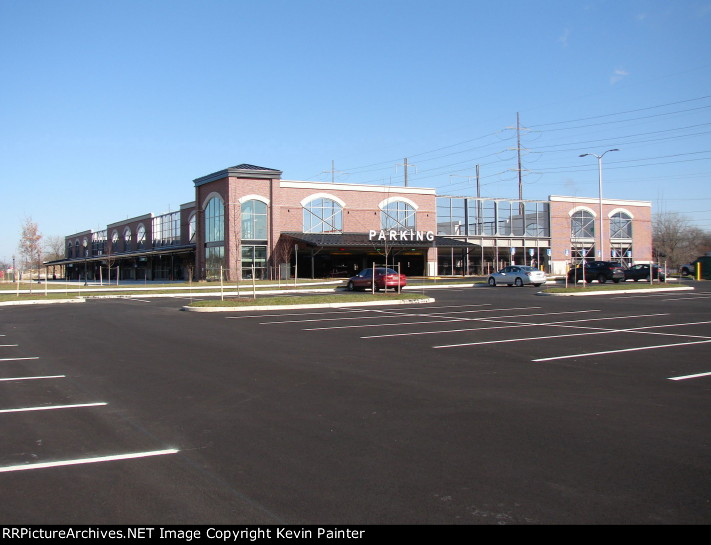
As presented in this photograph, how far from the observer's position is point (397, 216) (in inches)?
2491

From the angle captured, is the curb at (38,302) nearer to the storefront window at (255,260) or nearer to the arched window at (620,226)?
the storefront window at (255,260)

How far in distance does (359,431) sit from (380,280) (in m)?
28.2

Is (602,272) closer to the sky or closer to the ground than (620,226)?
closer to the ground

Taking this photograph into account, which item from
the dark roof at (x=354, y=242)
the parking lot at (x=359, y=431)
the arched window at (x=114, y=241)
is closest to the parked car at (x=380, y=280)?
the dark roof at (x=354, y=242)

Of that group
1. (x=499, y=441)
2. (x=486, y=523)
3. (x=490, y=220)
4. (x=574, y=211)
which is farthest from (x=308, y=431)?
(x=574, y=211)

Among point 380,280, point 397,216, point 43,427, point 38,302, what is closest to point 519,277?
point 380,280

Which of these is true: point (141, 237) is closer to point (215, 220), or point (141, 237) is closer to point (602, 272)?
point (215, 220)

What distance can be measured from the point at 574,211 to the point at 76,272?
84.6 metres

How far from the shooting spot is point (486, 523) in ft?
12.9

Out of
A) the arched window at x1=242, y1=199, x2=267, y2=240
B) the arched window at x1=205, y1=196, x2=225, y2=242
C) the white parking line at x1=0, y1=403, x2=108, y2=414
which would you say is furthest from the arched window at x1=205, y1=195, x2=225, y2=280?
the white parking line at x1=0, y1=403, x2=108, y2=414

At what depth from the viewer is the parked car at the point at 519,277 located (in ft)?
129

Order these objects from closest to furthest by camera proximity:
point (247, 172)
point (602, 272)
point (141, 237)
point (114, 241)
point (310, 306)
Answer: point (310, 306) → point (602, 272) → point (247, 172) → point (141, 237) → point (114, 241)

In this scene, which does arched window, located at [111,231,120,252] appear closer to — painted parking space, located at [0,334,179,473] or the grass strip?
the grass strip

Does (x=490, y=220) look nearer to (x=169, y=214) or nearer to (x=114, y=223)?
(x=169, y=214)
